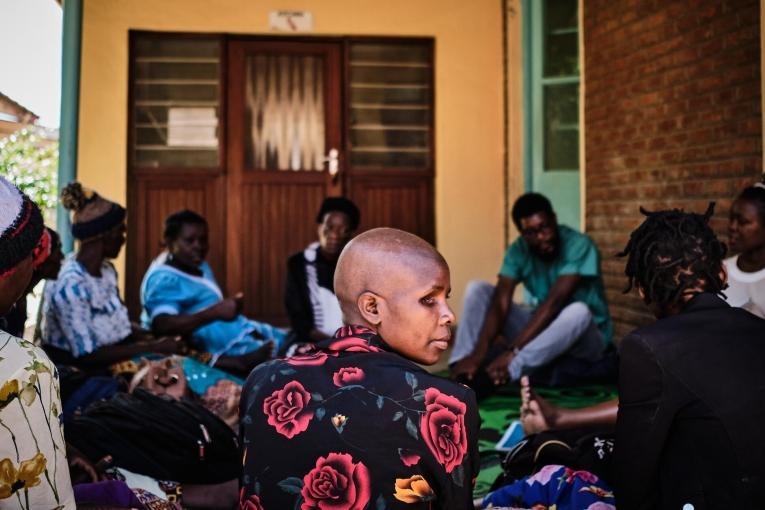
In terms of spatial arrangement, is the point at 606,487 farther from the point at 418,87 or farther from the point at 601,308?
the point at 418,87

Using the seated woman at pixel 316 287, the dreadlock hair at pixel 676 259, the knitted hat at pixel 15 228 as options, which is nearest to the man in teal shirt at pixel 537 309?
the seated woman at pixel 316 287

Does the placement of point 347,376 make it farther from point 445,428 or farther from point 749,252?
point 749,252

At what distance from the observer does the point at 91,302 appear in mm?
4102

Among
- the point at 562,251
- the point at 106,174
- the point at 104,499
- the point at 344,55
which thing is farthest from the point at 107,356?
the point at 344,55

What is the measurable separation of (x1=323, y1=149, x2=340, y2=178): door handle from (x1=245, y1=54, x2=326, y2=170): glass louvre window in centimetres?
7

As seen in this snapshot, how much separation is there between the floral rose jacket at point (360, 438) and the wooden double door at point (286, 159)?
5.97 metres

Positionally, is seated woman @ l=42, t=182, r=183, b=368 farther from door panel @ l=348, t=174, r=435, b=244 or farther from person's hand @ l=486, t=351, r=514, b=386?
door panel @ l=348, t=174, r=435, b=244

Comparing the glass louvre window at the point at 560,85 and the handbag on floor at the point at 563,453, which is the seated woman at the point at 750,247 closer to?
the handbag on floor at the point at 563,453

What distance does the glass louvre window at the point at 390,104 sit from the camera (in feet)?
25.6

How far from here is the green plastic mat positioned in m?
4.19

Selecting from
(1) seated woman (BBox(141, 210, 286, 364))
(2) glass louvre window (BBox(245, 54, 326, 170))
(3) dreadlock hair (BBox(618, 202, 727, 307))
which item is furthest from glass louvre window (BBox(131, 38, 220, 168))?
(3) dreadlock hair (BBox(618, 202, 727, 307))

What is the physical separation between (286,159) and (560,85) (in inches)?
95.0

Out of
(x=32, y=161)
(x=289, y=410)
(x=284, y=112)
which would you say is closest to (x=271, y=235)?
(x=284, y=112)

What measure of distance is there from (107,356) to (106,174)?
3634 mm
